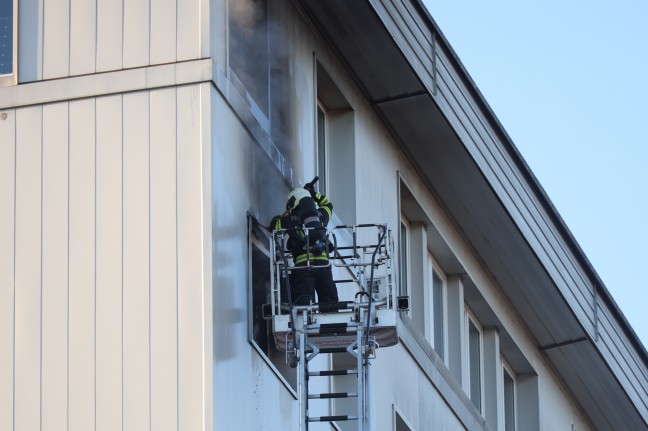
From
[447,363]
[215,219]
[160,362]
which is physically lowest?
[160,362]

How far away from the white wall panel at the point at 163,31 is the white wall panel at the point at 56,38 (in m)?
0.97

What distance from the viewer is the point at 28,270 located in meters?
15.8

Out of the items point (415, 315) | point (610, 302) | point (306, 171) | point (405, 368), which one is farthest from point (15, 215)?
point (610, 302)

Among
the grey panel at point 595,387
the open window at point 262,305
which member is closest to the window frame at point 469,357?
the grey panel at point 595,387

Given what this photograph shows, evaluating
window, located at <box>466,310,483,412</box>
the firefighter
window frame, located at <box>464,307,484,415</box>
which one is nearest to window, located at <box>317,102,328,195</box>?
the firefighter

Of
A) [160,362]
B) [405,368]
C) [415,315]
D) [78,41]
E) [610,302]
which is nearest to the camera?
[160,362]

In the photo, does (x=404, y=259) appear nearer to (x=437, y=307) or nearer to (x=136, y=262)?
(x=437, y=307)

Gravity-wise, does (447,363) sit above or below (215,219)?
above

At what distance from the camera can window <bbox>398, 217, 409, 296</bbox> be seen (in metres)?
24.1

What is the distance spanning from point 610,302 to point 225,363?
43.8ft

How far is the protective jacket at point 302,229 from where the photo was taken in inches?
663

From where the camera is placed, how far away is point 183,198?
1556 cm

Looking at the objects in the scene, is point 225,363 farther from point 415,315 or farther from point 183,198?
point 415,315

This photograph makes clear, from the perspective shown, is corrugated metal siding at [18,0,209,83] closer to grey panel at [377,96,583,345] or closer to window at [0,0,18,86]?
window at [0,0,18,86]
